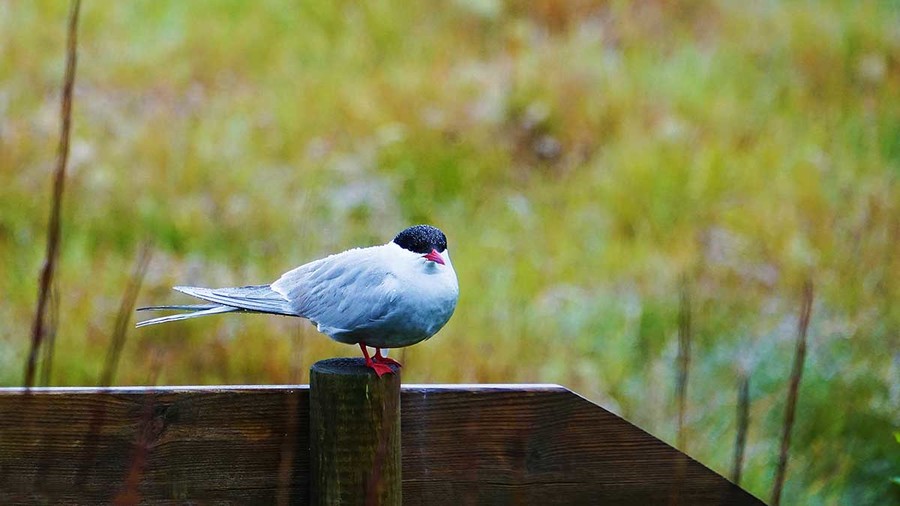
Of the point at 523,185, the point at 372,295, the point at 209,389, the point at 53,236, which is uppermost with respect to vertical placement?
the point at 53,236

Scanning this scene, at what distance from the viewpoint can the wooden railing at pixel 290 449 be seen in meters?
1.65

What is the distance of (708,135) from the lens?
5535 mm

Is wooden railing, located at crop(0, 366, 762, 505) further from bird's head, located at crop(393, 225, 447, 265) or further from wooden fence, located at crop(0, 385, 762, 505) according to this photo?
bird's head, located at crop(393, 225, 447, 265)

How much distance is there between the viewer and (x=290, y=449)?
1.73 m

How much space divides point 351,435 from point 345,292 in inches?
13.4

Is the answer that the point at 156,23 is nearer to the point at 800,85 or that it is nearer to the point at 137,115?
the point at 137,115

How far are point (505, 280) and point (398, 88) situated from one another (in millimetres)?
1491

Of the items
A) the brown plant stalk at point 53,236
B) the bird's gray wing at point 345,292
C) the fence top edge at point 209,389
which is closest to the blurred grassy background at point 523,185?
the bird's gray wing at point 345,292

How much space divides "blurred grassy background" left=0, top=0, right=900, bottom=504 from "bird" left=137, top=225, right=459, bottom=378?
1.66 m

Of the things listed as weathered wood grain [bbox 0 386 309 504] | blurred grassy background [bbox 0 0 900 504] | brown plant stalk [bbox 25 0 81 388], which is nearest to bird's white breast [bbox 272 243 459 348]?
weathered wood grain [bbox 0 386 309 504]

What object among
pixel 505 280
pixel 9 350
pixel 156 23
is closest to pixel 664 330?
pixel 505 280

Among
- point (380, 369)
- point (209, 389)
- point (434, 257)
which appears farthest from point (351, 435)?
point (434, 257)

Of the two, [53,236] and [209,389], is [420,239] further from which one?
[53,236]

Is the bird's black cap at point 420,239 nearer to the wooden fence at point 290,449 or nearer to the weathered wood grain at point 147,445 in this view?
the wooden fence at point 290,449
